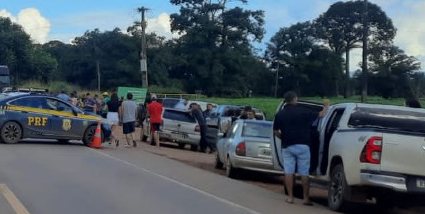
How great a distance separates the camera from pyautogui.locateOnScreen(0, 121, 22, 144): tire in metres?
23.5

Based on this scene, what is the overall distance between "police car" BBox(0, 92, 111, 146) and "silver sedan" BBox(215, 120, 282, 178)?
7328 millimetres

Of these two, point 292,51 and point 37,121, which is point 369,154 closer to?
point 37,121

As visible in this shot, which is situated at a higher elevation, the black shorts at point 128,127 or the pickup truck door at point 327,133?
the pickup truck door at point 327,133

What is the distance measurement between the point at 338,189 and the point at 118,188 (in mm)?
4203

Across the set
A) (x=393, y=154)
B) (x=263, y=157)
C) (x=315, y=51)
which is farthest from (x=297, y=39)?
(x=393, y=154)

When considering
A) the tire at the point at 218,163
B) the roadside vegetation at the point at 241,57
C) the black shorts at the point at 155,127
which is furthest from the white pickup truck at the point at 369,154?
the roadside vegetation at the point at 241,57

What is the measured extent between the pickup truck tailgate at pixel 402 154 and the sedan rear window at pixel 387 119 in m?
1.35

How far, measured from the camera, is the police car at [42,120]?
77.5 feet

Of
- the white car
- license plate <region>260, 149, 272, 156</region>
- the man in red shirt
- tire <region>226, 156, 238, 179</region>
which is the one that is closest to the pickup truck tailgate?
license plate <region>260, 149, 272, 156</region>

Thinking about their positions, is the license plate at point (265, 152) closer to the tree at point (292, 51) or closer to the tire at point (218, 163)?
the tire at point (218, 163)

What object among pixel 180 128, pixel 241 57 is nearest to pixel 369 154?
pixel 180 128

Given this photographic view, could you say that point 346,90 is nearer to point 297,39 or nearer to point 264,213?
point 297,39

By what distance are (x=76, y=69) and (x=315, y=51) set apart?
34.5 m

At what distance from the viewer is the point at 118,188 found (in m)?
14.1
